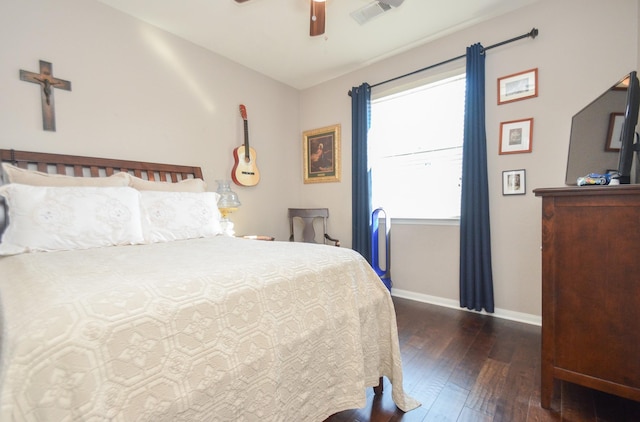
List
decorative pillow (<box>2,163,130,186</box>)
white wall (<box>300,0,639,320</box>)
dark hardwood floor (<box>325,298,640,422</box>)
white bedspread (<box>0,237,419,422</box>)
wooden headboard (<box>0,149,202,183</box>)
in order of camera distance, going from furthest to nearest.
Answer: white wall (<box>300,0,639,320</box>) < wooden headboard (<box>0,149,202,183</box>) < decorative pillow (<box>2,163,130,186</box>) < dark hardwood floor (<box>325,298,640,422</box>) < white bedspread (<box>0,237,419,422</box>)

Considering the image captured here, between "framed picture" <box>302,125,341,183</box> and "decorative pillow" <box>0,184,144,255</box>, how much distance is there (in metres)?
2.31

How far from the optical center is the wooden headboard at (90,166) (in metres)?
1.84

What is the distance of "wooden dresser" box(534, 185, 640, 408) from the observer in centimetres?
118

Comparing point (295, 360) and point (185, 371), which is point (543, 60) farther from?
point (185, 371)

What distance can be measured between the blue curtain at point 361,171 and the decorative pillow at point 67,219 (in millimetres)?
2168

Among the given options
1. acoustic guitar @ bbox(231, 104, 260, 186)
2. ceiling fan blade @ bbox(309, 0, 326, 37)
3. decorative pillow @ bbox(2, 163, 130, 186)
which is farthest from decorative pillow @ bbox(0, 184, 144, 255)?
ceiling fan blade @ bbox(309, 0, 326, 37)

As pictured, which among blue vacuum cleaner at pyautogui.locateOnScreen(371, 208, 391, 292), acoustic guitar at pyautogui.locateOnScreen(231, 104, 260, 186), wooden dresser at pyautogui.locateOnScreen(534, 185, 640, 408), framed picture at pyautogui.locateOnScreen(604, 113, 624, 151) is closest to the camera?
wooden dresser at pyautogui.locateOnScreen(534, 185, 640, 408)

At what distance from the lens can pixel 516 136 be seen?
7.73ft

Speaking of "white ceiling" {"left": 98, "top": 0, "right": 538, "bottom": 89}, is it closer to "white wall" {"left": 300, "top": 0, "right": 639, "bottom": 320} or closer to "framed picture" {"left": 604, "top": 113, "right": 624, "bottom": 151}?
"white wall" {"left": 300, "top": 0, "right": 639, "bottom": 320}

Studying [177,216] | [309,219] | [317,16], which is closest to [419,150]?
[309,219]

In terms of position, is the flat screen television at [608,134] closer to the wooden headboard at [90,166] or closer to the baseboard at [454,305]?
the baseboard at [454,305]

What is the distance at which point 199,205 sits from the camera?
2.14 m

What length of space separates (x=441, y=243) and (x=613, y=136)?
5.04 ft

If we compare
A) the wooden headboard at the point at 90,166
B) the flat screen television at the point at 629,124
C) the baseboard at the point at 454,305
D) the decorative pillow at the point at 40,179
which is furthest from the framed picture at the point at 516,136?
the decorative pillow at the point at 40,179
